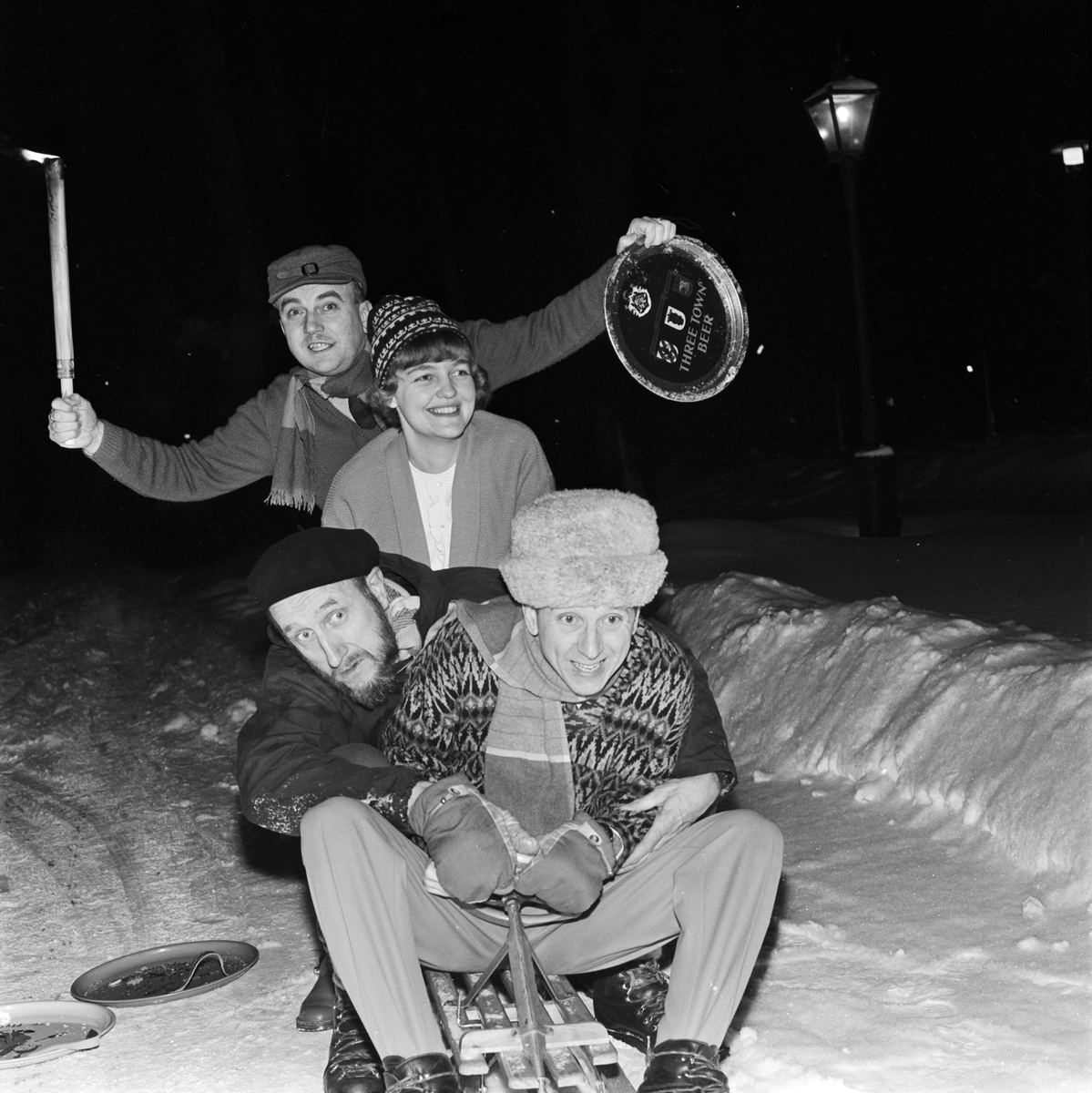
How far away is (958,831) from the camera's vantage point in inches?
181

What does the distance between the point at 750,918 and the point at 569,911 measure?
36cm

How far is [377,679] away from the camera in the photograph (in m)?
3.41

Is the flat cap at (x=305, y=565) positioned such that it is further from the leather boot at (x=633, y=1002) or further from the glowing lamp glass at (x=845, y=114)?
the glowing lamp glass at (x=845, y=114)

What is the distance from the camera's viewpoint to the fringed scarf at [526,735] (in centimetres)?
304

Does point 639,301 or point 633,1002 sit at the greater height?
point 639,301

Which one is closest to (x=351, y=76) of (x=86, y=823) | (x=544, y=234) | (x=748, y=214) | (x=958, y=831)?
(x=544, y=234)

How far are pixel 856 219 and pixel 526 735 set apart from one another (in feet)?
26.1

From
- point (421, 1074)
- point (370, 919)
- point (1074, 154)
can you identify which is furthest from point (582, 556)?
point (1074, 154)

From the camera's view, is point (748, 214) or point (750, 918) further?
point (748, 214)

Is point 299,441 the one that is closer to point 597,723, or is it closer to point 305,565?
point 305,565

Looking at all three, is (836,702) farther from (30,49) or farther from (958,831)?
(30,49)

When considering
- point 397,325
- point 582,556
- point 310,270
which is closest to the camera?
point 582,556

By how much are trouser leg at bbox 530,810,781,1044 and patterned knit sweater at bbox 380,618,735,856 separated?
18cm

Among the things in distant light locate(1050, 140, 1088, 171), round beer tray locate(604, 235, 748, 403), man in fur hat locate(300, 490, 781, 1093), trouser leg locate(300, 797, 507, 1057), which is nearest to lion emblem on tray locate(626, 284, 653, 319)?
round beer tray locate(604, 235, 748, 403)
